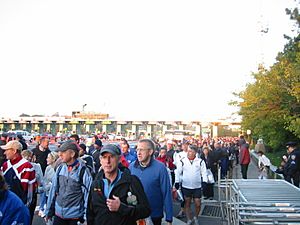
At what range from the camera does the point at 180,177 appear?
848 cm

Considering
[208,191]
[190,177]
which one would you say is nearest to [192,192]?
[190,177]

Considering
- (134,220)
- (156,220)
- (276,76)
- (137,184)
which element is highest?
(276,76)

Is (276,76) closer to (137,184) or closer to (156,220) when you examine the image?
(156,220)

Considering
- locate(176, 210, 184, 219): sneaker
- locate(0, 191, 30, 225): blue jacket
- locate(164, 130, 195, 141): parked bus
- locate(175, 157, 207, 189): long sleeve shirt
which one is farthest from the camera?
locate(164, 130, 195, 141): parked bus

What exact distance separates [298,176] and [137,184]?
336 inches

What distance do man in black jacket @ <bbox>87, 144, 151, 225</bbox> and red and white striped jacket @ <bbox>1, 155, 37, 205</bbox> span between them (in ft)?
7.74

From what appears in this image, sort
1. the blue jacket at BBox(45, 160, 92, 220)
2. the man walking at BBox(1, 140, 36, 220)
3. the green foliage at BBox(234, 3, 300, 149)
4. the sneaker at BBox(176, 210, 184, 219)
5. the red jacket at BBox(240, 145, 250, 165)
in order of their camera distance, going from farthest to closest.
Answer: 1. the red jacket at BBox(240, 145, 250, 165)
2. the green foliage at BBox(234, 3, 300, 149)
3. the sneaker at BBox(176, 210, 184, 219)
4. the man walking at BBox(1, 140, 36, 220)
5. the blue jacket at BBox(45, 160, 92, 220)

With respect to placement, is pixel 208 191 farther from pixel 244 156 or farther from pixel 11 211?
pixel 11 211

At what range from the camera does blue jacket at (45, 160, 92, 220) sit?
196 inches

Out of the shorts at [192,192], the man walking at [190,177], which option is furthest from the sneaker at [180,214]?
the shorts at [192,192]

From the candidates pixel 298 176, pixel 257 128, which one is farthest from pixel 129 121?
pixel 298 176

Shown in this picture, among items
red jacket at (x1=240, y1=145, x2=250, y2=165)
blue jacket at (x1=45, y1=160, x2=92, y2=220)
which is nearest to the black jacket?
blue jacket at (x1=45, y1=160, x2=92, y2=220)

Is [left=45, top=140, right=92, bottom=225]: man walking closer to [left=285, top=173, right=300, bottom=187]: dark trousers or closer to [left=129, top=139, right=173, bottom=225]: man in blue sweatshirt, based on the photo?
[left=129, top=139, right=173, bottom=225]: man in blue sweatshirt

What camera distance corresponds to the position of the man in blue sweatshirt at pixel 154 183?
5.30 metres
